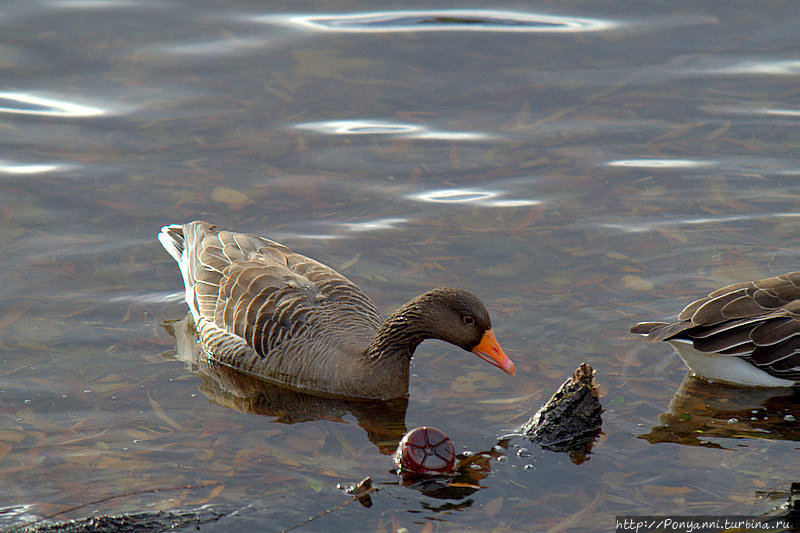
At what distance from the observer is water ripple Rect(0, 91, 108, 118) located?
518 inches

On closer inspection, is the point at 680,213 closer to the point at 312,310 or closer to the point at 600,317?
the point at 600,317

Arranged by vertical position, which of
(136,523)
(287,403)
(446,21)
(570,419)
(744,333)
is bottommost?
(287,403)

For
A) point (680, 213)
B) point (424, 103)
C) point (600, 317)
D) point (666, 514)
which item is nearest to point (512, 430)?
point (666, 514)

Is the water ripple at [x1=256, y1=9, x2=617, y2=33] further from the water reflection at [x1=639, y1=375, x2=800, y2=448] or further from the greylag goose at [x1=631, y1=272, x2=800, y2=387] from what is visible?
the water reflection at [x1=639, y1=375, x2=800, y2=448]

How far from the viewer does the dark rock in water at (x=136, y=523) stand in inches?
247

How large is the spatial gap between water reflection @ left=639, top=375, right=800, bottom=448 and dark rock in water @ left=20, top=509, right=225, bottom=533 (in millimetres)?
3251

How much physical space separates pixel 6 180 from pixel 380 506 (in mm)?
6962

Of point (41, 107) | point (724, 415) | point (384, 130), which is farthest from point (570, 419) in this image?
point (41, 107)

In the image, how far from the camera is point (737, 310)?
27.6 feet

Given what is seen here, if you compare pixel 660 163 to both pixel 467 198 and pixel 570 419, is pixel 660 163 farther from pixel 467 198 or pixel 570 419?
pixel 570 419

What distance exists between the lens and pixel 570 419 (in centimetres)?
755

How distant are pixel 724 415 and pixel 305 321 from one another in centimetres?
348

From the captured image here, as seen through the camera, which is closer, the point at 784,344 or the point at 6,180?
the point at 784,344

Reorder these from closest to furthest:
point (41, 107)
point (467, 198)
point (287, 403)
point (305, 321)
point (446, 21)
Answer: point (287, 403), point (305, 321), point (467, 198), point (41, 107), point (446, 21)
